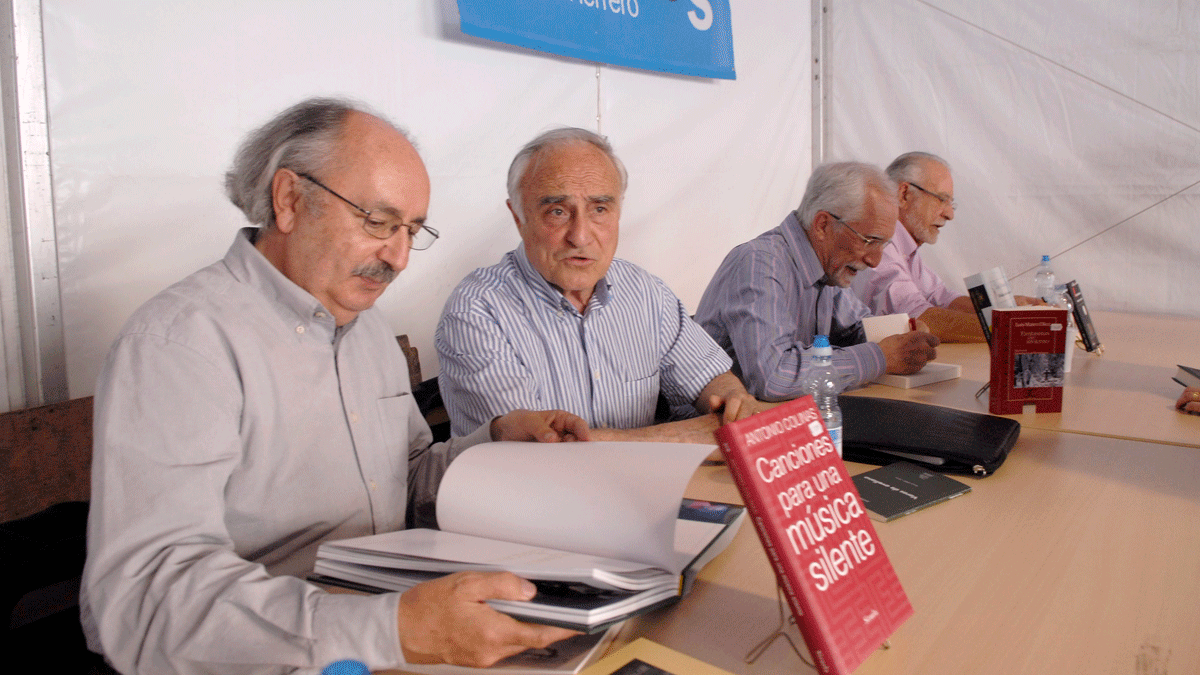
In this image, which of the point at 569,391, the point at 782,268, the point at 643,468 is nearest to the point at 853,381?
the point at 782,268

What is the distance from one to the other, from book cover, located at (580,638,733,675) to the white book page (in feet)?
0.28

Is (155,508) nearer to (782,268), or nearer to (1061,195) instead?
(782,268)

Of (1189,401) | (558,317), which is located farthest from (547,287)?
(1189,401)

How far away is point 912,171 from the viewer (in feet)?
11.4

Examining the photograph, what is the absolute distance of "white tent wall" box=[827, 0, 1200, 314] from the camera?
11.7 feet

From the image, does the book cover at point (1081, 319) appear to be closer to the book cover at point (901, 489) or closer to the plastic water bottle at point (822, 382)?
the plastic water bottle at point (822, 382)

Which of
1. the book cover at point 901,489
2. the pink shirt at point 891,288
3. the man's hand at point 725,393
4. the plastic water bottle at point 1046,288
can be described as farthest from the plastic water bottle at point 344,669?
the pink shirt at point 891,288

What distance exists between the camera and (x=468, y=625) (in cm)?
74

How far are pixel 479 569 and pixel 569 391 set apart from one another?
1.03 metres

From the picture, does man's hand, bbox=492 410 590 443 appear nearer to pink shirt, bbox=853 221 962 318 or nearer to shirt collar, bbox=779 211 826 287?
shirt collar, bbox=779 211 826 287

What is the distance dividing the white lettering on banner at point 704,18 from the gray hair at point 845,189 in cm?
126

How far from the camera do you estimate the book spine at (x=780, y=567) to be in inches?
27.5

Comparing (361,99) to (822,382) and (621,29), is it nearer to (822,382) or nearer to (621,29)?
(621,29)

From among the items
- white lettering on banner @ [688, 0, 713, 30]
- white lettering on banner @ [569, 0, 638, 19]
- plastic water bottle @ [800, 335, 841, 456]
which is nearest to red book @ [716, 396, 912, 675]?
plastic water bottle @ [800, 335, 841, 456]
